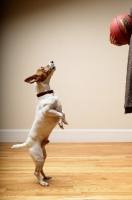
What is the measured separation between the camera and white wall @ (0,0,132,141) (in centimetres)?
383

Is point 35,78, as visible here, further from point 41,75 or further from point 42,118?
point 42,118

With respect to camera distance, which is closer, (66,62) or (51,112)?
(51,112)

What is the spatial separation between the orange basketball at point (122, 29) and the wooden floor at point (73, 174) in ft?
3.59

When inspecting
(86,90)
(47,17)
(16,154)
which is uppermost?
(47,17)

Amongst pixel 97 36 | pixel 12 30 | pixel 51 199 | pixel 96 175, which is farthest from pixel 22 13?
pixel 51 199

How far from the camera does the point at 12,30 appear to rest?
385 cm

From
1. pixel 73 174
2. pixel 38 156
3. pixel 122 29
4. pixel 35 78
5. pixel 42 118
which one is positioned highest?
pixel 122 29

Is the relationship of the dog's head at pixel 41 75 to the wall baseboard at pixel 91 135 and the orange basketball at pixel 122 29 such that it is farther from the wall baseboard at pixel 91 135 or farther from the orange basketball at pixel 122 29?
the wall baseboard at pixel 91 135

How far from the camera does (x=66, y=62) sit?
3871mm

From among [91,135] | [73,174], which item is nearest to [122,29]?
[73,174]

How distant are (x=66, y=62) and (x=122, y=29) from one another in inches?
79.6

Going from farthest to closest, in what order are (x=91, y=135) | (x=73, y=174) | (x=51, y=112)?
(x=91, y=135) → (x=73, y=174) → (x=51, y=112)

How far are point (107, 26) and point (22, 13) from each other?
120 cm

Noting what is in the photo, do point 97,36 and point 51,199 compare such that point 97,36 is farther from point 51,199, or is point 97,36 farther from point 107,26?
point 51,199
